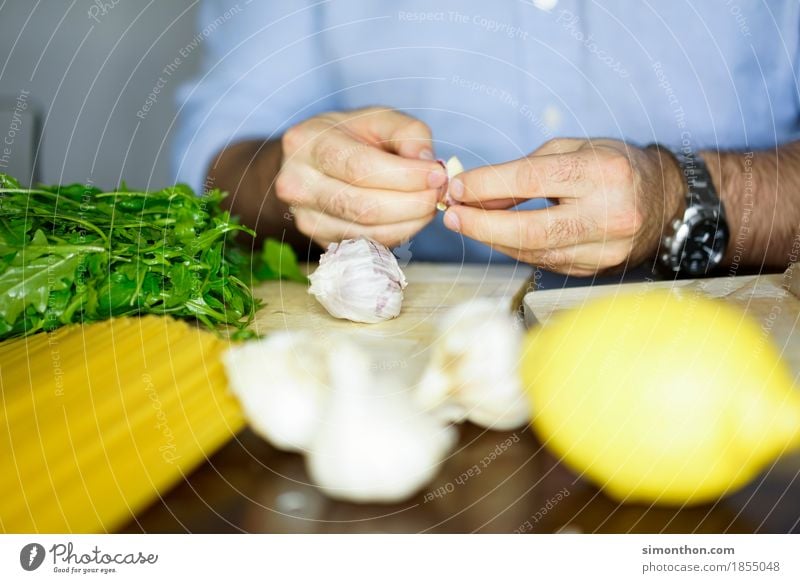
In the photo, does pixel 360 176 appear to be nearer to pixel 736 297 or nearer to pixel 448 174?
pixel 448 174

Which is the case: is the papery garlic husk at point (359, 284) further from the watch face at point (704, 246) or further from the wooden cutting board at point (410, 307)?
the watch face at point (704, 246)

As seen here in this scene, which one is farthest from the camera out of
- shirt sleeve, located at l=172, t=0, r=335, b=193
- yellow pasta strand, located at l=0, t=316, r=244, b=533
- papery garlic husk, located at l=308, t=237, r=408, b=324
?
shirt sleeve, located at l=172, t=0, r=335, b=193

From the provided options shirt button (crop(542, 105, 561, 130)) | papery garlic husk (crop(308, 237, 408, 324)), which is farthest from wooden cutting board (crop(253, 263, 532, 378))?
shirt button (crop(542, 105, 561, 130))

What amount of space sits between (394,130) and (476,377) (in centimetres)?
21

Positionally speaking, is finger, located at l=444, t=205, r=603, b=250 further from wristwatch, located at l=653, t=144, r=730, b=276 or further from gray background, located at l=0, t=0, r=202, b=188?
gray background, located at l=0, t=0, r=202, b=188

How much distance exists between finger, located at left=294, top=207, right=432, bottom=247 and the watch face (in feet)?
0.57

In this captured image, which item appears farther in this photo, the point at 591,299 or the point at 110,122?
the point at 110,122

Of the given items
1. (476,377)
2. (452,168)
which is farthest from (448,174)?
(476,377)

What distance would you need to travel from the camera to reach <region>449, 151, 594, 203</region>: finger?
0.42 m

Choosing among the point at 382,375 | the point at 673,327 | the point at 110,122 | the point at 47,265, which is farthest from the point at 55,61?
the point at 673,327

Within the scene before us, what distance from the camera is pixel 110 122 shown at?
51 cm

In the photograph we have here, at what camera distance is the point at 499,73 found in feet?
1.80
